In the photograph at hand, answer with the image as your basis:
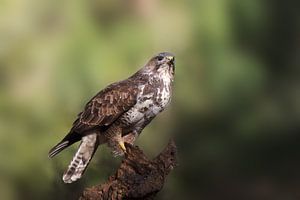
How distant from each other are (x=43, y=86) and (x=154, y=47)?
16.6 inches

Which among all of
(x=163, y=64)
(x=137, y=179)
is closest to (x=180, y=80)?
(x=163, y=64)

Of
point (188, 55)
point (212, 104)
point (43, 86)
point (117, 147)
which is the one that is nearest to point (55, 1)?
point (43, 86)

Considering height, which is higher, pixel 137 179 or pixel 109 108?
pixel 109 108

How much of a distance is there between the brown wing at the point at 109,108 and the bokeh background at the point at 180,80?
1.91 ft

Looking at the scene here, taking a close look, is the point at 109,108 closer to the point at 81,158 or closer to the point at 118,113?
the point at 118,113

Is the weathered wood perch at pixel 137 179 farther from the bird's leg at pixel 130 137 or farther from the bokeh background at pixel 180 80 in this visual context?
the bokeh background at pixel 180 80

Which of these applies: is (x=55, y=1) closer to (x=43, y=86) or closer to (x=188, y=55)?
(x=43, y=86)

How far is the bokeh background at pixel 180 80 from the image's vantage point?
8.20 feet

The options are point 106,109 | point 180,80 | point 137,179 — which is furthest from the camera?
point 180,80

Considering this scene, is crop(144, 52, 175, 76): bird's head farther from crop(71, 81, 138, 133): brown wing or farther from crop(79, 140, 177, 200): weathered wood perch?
crop(79, 140, 177, 200): weathered wood perch

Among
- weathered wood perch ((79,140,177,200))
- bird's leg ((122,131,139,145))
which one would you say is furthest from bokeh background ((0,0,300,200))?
weathered wood perch ((79,140,177,200))

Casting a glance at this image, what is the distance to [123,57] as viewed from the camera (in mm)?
2529

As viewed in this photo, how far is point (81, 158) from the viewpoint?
1.91m

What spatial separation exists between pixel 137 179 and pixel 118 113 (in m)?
0.27
